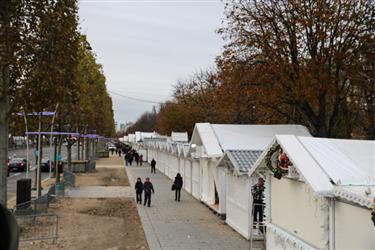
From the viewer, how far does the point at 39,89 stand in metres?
15.4

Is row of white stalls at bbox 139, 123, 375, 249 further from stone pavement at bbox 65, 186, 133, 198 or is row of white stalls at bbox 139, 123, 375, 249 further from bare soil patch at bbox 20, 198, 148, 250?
stone pavement at bbox 65, 186, 133, 198

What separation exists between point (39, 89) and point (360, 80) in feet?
47.0

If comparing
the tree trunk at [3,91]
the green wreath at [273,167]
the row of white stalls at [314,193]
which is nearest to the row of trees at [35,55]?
the tree trunk at [3,91]

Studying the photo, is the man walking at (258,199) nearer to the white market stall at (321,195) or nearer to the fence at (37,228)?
the white market stall at (321,195)

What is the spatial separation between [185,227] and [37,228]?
5213 mm

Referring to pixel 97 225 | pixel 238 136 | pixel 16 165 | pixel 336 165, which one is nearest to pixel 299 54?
pixel 238 136

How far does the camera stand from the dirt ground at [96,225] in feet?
46.1

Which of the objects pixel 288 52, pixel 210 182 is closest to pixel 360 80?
pixel 288 52

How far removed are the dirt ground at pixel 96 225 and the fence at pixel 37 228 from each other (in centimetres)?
28

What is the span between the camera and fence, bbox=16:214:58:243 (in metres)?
14.6

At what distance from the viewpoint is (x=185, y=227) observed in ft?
57.2

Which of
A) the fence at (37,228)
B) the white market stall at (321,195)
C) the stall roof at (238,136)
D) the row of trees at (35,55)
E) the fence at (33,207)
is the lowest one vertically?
the fence at (37,228)

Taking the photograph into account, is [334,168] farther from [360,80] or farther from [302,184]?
[360,80]

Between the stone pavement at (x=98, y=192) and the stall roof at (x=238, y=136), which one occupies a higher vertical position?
the stall roof at (x=238, y=136)
